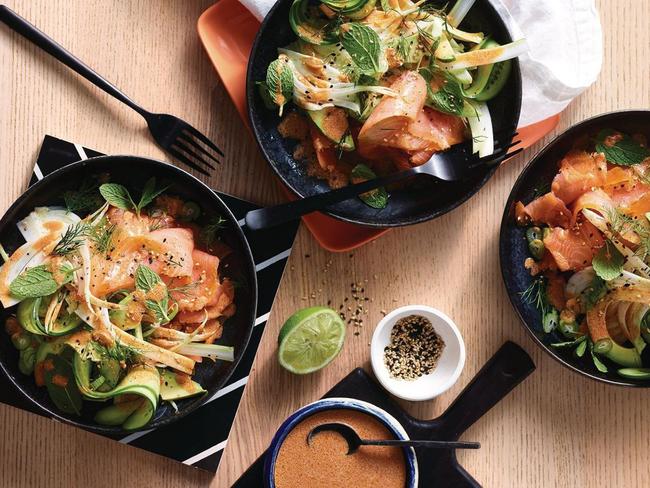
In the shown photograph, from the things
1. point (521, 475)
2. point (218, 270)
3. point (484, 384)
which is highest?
point (218, 270)

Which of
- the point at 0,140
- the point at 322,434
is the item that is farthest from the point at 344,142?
the point at 0,140

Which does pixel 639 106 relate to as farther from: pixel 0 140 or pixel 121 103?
pixel 0 140

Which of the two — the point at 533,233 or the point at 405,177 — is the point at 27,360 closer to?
the point at 405,177

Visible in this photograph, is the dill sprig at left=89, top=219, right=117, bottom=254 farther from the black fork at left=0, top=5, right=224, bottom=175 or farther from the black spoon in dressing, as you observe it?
the black spoon in dressing

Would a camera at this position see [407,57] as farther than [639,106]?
No

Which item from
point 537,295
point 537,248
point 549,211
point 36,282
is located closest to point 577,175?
point 549,211

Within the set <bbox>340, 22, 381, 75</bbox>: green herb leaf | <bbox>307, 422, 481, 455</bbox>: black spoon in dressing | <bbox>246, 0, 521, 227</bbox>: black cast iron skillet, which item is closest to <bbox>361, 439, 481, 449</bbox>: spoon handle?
<bbox>307, 422, 481, 455</bbox>: black spoon in dressing
